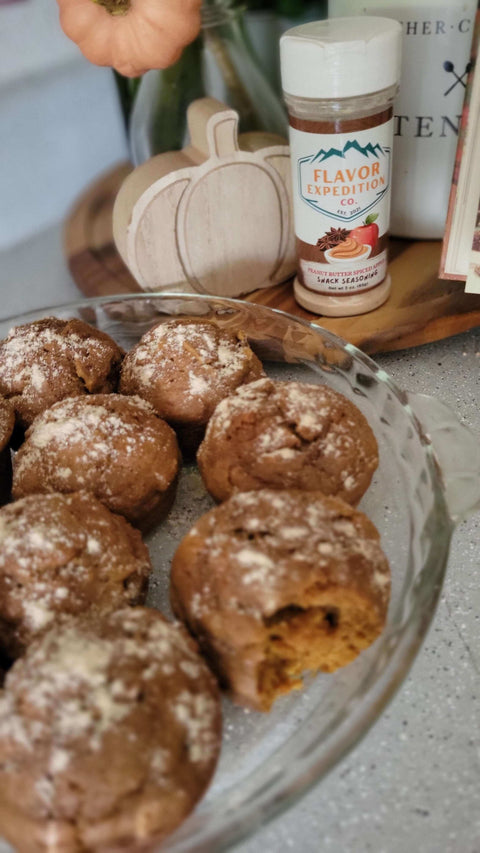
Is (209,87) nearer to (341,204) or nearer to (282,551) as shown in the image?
(341,204)

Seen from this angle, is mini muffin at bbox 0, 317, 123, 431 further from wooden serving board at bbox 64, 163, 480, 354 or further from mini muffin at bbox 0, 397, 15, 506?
wooden serving board at bbox 64, 163, 480, 354

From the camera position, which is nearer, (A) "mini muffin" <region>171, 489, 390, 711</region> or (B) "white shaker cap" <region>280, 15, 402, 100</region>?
(A) "mini muffin" <region>171, 489, 390, 711</region>

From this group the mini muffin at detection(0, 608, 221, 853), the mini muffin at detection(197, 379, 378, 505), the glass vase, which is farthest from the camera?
the glass vase

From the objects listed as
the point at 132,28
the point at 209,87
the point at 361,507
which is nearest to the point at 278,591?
the point at 361,507

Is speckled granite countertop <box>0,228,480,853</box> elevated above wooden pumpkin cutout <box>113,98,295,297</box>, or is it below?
below

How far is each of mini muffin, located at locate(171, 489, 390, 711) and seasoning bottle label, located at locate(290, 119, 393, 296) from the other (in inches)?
20.5

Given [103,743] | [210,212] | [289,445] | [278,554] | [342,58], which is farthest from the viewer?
[210,212]

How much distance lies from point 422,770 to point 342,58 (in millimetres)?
860

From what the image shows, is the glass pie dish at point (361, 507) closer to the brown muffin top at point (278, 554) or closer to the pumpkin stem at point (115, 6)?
the brown muffin top at point (278, 554)

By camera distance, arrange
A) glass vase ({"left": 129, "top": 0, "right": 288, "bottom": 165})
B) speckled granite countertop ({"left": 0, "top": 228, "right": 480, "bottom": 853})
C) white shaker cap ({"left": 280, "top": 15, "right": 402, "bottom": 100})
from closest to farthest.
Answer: speckled granite countertop ({"left": 0, "top": 228, "right": 480, "bottom": 853}), white shaker cap ({"left": 280, "top": 15, "right": 402, "bottom": 100}), glass vase ({"left": 129, "top": 0, "right": 288, "bottom": 165})

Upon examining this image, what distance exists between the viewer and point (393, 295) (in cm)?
122

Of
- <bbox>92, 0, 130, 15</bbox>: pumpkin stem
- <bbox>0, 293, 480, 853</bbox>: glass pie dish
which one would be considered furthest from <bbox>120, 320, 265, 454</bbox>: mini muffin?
<bbox>92, 0, 130, 15</bbox>: pumpkin stem

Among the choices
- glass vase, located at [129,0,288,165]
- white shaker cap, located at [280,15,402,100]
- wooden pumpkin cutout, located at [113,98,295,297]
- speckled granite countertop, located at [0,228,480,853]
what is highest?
white shaker cap, located at [280,15,402,100]

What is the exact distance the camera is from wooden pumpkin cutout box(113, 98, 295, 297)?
118 cm
